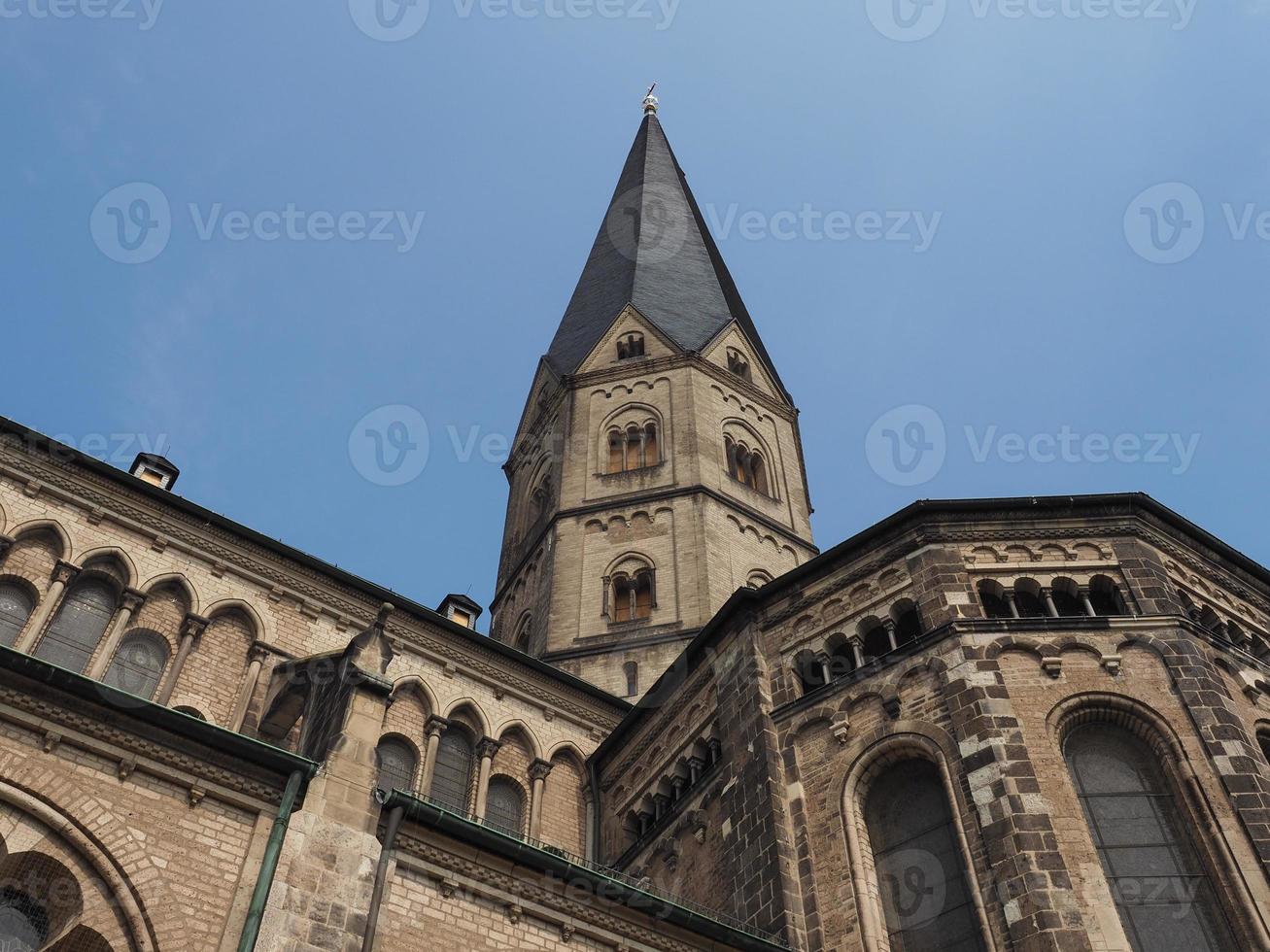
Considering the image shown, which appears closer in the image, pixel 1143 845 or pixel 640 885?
pixel 1143 845

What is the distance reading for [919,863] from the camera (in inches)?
608

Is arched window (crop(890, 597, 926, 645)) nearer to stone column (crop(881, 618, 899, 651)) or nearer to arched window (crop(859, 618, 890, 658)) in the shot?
stone column (crop(881, 618, 899, 651))

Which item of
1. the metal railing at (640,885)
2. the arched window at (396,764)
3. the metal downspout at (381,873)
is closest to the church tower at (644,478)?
the arched window at (396,764)

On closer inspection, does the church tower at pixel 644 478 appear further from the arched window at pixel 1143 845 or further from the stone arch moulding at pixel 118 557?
the arched window at pixel 1143 845

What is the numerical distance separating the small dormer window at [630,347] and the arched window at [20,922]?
29778 millimetres

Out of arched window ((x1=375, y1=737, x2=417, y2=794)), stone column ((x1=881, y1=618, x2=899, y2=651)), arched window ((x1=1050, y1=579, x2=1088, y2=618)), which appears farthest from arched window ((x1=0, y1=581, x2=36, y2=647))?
arched window ((x1=1050, y1=579, x2=1088, y2=618))

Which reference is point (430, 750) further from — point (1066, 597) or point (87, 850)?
point (1066, 597)

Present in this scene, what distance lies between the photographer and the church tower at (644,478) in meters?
30.2

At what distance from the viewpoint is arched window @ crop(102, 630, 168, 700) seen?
18.8m

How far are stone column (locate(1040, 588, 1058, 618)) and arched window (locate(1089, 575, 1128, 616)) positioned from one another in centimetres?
60

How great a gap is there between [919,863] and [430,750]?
9.54 meters

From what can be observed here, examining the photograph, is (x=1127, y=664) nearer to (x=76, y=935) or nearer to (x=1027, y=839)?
(x=1027, y=839)

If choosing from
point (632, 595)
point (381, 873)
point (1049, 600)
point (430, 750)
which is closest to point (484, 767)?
point (430, 750)

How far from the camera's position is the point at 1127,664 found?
1631 centimetres
